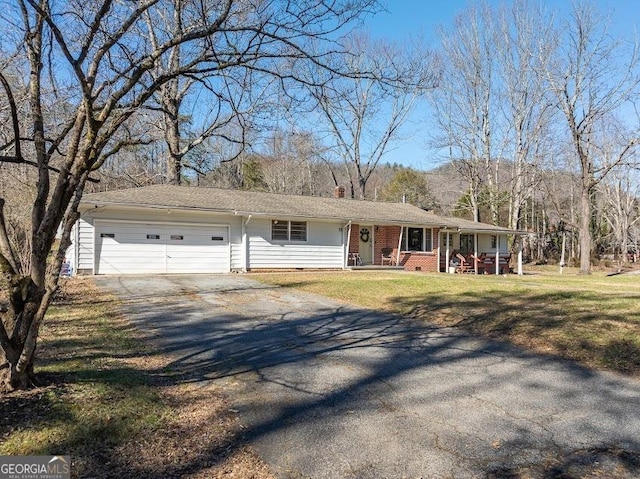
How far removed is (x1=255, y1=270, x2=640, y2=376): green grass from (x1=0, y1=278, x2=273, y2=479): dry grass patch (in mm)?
4226

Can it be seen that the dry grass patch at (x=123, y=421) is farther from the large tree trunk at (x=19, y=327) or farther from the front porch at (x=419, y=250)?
the front porch at (x=419, y=250)

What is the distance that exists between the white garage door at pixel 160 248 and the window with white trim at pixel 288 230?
205cm

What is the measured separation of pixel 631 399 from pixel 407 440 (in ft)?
7.69

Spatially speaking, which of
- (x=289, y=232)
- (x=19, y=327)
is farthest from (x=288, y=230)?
(x=19, y=327)

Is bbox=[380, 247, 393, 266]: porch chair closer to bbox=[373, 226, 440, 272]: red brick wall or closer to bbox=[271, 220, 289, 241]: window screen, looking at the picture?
bbox=[373, 226, 440, 272]: red brick wall

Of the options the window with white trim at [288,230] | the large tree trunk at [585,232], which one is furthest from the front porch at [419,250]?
the large tree trunk at [585,232]

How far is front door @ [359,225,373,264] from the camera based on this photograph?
21422mm

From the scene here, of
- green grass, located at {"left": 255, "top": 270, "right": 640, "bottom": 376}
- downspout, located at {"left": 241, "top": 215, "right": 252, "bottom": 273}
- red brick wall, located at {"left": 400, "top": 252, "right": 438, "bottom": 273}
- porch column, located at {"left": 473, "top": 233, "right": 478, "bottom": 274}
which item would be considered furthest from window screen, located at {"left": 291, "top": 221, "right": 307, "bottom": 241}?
porch column, located at {"left": 473, "top": 233, "right": 478, "bottom": 274}

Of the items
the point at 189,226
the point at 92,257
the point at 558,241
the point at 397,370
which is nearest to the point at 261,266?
the point at 189,226

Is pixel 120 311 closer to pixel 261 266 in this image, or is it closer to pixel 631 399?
pixel 631 399

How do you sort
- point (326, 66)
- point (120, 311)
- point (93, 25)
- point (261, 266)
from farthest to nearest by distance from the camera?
point (261, 266), point (120, 311), point (326, 66), point (93, 25)

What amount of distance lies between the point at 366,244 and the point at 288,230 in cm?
457

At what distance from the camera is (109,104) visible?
12.6ft

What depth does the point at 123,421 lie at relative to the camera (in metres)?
3.32
